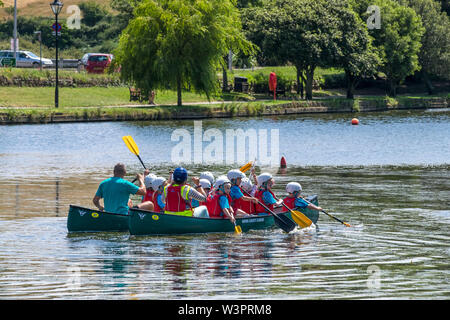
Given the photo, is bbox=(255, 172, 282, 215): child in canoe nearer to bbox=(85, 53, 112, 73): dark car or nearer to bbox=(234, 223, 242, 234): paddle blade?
bbox=(234, 223, 242, 234): paddle blade

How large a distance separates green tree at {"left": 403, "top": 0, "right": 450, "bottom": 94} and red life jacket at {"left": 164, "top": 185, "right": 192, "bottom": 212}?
61.5 metres

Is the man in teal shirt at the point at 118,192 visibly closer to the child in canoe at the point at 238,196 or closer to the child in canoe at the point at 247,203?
the child in canoe at the point at 238,196

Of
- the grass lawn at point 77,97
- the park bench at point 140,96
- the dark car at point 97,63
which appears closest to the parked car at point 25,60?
the dark car at point 97,63

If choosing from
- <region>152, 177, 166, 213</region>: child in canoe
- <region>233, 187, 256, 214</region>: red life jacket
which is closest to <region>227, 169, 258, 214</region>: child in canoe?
<region>233, 187, 256, 214</region>: red life jacket

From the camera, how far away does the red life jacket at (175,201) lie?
1934 centimetres

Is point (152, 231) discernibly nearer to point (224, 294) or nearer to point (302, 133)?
point (224, 294)

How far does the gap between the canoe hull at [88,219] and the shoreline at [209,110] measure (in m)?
30.9

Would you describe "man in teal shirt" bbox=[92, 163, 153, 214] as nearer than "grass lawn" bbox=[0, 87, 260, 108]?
Yes

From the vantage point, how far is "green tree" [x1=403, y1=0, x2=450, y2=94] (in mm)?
77188

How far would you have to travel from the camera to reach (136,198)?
25.7 m

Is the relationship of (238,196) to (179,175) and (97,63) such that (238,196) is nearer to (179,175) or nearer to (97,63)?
(179,175)

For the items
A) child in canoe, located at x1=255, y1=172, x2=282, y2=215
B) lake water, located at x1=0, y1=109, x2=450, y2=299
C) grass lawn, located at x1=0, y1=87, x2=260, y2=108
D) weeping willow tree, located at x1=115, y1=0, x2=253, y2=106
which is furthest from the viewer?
grass lawn, located at x1=0, y1=87, x2=260, y2=108

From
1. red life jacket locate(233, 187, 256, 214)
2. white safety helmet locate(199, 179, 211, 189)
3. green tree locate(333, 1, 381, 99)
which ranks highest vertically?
green tree locate(333, 1, 381, 99)
